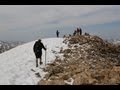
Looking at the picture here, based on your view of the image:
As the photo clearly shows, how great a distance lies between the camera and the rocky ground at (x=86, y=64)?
39.8ft

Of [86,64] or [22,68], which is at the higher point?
[86,64]

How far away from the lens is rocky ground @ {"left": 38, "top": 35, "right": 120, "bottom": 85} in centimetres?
1213

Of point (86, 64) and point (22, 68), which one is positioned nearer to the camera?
point (22, 68)

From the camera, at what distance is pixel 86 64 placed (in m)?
14.7

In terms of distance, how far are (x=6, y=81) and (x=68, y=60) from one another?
4287 millimetres

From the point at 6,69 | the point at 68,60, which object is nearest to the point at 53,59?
the point at 68,60

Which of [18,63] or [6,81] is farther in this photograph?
[18,63]
